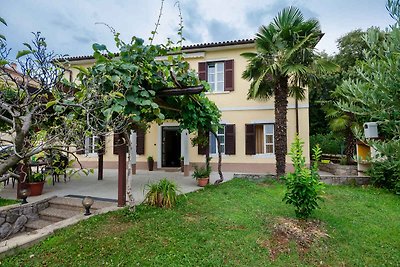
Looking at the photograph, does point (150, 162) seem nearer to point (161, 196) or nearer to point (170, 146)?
point (170, 146)

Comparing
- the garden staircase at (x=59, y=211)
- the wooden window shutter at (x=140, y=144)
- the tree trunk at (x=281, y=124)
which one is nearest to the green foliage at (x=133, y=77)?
the garden staircase at (x=59, y=211)

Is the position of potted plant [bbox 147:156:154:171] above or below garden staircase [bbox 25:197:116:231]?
above

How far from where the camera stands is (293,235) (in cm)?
471

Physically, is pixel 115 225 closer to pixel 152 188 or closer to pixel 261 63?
pixel 152 188

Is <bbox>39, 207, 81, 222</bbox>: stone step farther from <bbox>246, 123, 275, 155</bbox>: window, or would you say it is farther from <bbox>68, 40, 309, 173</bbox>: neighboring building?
<bbox>246, 123, 275, 155</bbox>: window

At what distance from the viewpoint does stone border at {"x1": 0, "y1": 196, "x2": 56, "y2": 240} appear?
231 inches

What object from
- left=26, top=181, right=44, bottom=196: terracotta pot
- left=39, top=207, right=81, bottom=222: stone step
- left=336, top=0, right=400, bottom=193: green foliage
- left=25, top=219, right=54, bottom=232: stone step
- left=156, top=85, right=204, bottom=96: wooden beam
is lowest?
left=25, top=219, right=54, bottom=232: stone step

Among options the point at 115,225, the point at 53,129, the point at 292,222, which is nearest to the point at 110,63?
the point at 53,129

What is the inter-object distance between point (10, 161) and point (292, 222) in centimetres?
505

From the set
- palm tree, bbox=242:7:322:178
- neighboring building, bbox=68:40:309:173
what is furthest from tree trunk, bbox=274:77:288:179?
neighboring building, bbox=68:40:309:173

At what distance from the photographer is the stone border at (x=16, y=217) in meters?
5.86

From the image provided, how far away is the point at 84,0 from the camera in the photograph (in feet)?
18.4

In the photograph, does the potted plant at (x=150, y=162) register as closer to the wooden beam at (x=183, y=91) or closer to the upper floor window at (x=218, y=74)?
the upper floor window at (x=218, y=74)

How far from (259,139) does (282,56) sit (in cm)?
503
